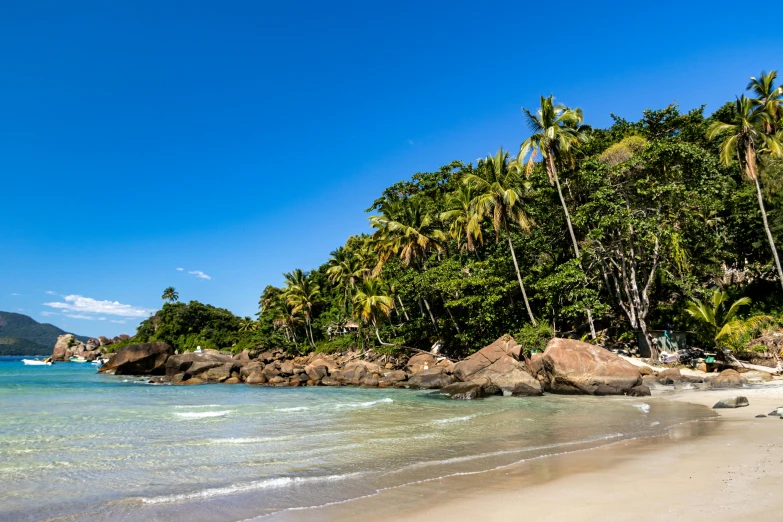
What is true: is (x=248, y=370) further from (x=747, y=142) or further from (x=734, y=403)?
(x=747, y=142)

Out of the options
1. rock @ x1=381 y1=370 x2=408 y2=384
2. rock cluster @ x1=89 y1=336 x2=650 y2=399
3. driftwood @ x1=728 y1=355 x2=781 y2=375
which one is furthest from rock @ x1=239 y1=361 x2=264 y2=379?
driftwood @ x1=728 y1=355 x2=781 y2=375

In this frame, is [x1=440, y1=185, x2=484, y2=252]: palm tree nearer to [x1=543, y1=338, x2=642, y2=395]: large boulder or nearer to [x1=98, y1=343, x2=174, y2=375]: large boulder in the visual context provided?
Answer: [x1=543, y1=338, x2=642, y2=395]: large boulder

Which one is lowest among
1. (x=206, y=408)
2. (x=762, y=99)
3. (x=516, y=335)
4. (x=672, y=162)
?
(x=206, y=408)

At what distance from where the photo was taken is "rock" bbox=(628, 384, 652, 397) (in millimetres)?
17078

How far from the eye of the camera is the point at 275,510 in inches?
224

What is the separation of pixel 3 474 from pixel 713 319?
2494 centimetres

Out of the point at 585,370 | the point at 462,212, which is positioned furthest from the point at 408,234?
the point at 585,370

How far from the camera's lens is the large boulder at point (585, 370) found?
17.9 metres

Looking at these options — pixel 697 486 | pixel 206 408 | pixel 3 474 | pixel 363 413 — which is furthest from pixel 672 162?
pixel 3 474

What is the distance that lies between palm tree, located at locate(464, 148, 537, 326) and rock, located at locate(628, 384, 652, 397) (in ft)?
27.0

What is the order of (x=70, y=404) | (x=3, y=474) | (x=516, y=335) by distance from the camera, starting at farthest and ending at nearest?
(x=516, y=335) < (x=70, y=404) < (x=3, y=474)

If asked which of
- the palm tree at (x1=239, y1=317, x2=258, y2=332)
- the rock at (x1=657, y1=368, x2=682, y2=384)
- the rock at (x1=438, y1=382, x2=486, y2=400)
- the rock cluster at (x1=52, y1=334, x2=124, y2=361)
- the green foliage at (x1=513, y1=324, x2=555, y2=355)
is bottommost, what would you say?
the rock cluster at (x1=52, y1=334, x2=124, y2=361)

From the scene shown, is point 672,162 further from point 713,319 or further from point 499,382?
point 499,382

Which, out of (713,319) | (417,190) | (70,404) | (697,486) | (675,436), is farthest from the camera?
(417,190)
